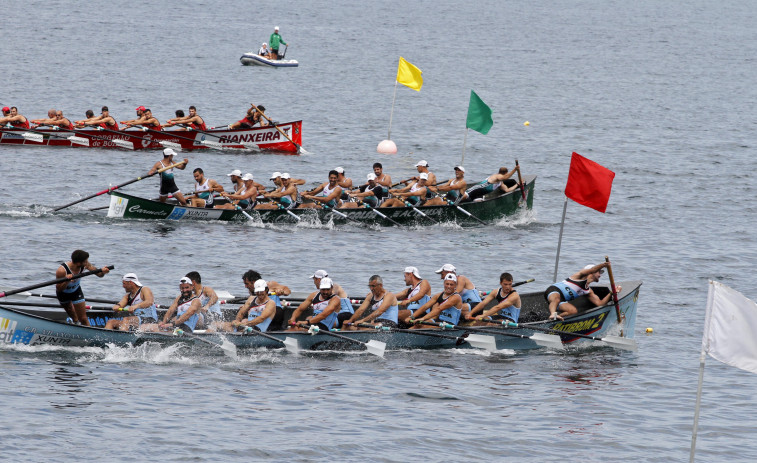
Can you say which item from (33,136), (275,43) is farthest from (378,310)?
(275,43)

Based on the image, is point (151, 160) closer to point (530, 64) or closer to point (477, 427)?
point (477, 427)

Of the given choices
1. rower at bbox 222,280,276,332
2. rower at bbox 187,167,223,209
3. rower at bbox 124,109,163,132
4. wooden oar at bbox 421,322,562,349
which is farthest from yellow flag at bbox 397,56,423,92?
rower at bbox 222,280,276,332

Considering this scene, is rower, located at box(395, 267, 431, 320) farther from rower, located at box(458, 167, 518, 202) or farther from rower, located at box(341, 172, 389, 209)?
rower, located at box(458, 167, 518, 202)

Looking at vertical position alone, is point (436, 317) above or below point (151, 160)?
below

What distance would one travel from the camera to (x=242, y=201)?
34406 millimetres

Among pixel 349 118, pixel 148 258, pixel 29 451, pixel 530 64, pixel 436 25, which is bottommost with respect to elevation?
pixel 29 451

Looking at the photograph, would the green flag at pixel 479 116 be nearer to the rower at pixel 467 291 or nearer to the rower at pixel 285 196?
the rower at pixel 285 196

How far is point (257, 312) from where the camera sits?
22.6 m

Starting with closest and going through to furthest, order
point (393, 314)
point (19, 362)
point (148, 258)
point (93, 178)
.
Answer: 1. point (19, 362)
2. point (393, 314)
3. point (148, 258)
4. point (93, 178)

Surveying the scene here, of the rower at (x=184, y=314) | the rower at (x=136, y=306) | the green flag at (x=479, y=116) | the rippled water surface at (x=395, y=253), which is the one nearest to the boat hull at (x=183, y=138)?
the rippled water surface at (x=395, y=253)

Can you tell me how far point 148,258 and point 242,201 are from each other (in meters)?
4.73

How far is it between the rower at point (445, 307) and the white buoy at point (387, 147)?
27766 mm

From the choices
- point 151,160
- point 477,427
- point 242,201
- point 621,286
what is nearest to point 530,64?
point 151,160

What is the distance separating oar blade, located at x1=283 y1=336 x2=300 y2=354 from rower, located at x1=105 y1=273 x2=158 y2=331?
2818mm
